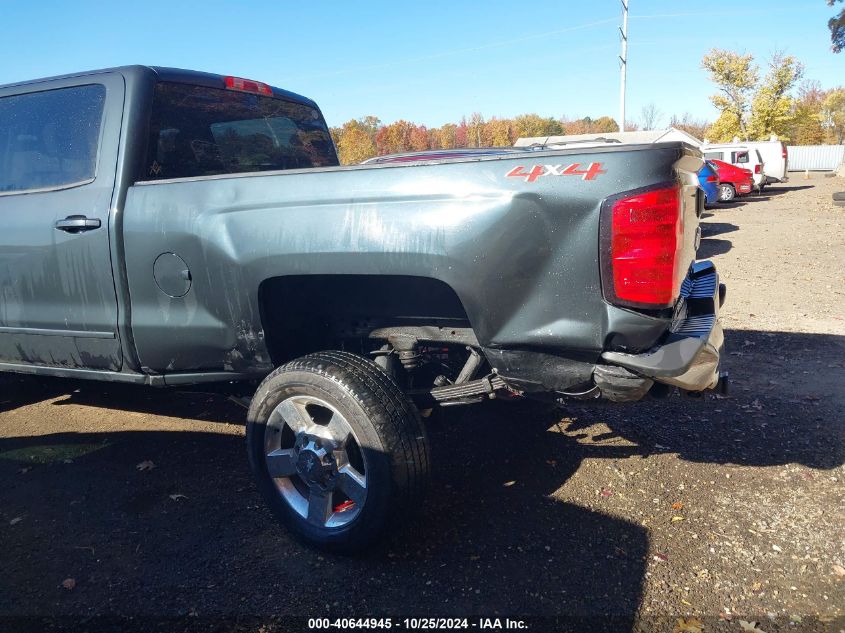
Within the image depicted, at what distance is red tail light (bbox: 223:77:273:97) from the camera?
157 inches

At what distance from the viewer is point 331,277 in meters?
3.03

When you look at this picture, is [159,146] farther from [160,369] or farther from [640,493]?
[640,493]

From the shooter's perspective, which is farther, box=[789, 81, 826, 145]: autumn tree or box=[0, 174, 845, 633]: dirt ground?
box=[789, 81, 826, 145]: autumn tree

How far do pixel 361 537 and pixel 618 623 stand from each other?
110cm

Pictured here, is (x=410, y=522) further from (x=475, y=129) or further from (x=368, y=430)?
(x=475, y=129)

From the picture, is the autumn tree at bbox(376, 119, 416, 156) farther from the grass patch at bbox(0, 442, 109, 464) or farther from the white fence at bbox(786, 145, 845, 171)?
the grass patch at bbox(0, 442, 109, 464)

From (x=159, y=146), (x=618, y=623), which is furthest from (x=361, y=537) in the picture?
(x=159, y=146)

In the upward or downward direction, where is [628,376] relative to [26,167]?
downward

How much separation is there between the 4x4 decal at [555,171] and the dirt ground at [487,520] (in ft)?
5.43

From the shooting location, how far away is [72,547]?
123 inches

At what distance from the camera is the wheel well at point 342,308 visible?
119 inches

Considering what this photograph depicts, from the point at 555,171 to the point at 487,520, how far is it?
1776mm

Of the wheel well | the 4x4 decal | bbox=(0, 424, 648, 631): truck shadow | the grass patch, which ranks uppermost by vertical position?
the 4x4 decal

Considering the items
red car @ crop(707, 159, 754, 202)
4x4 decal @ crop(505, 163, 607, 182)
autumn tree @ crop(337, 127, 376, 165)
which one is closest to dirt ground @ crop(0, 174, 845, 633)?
4x4 decal @ crop(505, 163, 607, 182)
